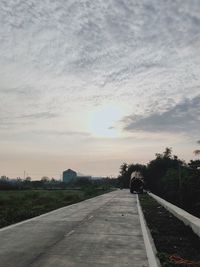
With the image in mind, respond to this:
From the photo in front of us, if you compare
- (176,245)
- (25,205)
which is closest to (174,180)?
(25,205)

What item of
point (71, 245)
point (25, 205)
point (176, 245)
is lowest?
point (176, 245)

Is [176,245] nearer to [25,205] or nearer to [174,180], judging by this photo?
[25,205]

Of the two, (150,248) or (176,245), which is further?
Answer: (176,245)

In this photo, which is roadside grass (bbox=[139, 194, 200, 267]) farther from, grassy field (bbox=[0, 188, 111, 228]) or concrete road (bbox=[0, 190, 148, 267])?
grassy field (bbox=[0, 188, 111, 228])

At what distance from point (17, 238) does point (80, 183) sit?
171739 millimetres

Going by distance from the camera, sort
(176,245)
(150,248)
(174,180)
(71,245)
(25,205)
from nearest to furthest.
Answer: (150,248) → (71,245) → (176,245) → (25,205) → (174,180)

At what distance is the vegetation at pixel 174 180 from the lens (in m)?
49.7

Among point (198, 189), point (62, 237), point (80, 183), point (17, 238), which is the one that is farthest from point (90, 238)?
point (80, 183)

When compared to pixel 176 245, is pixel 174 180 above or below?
above

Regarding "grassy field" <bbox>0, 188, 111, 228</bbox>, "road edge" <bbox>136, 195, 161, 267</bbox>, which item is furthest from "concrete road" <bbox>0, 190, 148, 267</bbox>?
"grassy field" <bbox>0, 188, 111, 228</bbox>

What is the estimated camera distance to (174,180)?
7456 cm

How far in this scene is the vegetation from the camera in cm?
4969

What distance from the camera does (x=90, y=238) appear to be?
583 inches

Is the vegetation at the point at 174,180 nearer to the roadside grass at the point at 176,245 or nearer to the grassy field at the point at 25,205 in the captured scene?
the grassy field at the point at 25,205
